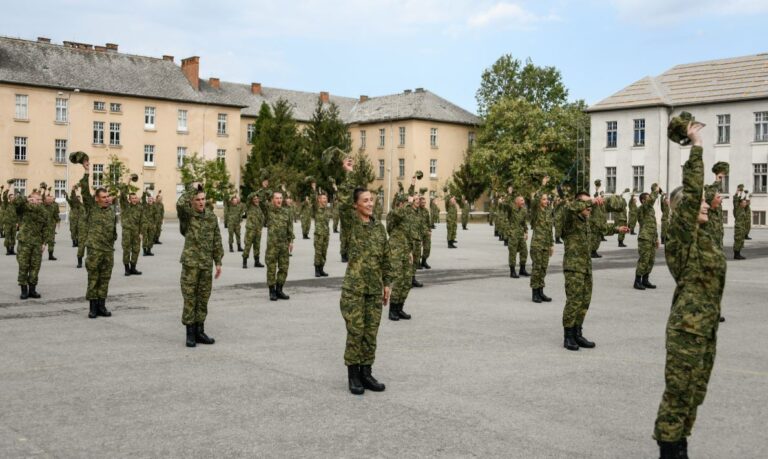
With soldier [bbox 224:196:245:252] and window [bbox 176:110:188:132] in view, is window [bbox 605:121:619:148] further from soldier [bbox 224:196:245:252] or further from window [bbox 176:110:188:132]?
soldier [bbox 224:196:245:252]

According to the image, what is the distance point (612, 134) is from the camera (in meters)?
60.0

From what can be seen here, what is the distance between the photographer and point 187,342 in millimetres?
10469

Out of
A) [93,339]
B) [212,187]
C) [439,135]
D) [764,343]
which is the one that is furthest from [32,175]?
[764,343]

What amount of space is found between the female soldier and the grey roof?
5023 cm

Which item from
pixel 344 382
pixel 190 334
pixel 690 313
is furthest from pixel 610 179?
pixel 690 313

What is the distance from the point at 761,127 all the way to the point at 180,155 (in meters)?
47.9

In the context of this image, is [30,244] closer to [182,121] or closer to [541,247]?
[541,247]

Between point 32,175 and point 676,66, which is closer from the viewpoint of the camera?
point 676,66

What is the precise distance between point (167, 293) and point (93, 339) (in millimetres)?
5349

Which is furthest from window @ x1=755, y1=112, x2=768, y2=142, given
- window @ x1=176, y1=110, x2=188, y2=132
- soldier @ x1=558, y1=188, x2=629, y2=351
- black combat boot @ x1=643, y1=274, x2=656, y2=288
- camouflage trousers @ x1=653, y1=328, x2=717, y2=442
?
camouflage trousers @ x1=653, y1=328, x2=717, y2=442

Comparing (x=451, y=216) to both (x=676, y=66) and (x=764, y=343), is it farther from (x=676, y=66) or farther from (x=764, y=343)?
(x=676, y=66)

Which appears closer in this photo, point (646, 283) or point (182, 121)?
point (646, 283)

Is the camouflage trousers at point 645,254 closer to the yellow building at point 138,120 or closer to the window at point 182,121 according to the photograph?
the yellow building at point 138,120

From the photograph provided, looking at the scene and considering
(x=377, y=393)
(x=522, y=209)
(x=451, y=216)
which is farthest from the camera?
(x=451, y=216)
